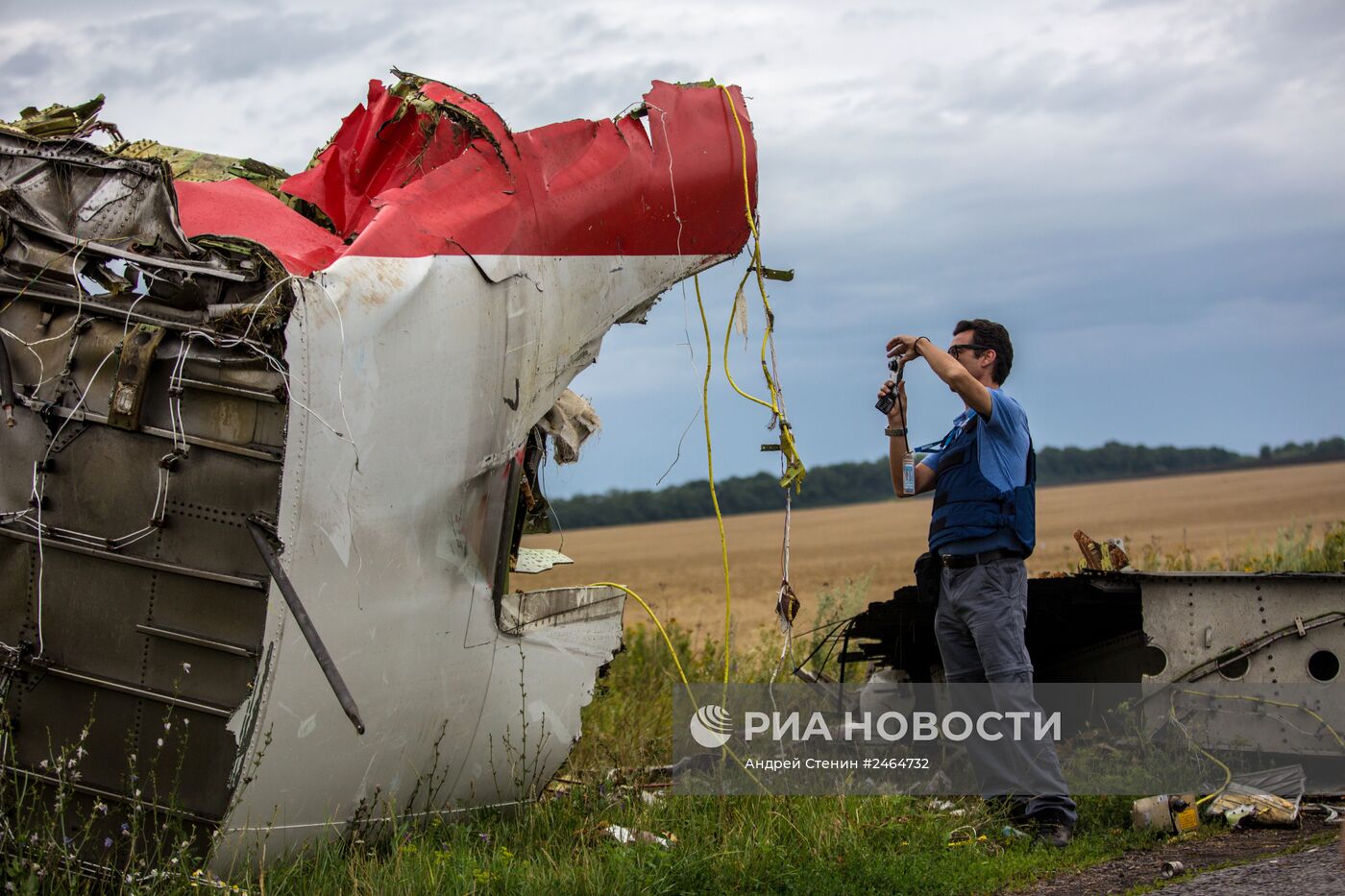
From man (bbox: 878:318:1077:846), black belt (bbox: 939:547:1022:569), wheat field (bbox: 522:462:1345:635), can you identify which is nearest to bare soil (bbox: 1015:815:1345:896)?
man (bbox: 878:318:1077:846)

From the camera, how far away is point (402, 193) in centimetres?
571

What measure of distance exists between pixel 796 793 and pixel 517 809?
1355 mm

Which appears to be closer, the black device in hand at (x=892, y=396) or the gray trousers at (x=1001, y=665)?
the gray trousers at (x=1001, y=665)

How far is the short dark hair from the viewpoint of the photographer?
622 centimetres

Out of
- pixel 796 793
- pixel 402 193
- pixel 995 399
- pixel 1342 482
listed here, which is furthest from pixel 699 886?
pixel 1342 482

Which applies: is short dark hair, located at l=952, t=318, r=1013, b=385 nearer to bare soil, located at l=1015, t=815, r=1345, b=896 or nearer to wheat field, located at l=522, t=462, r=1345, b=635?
bare soil, located at l=1015, t=815, r=1345, b=896

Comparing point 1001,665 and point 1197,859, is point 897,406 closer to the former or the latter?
point 1001,665

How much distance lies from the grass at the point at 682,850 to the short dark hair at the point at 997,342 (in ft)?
6.70

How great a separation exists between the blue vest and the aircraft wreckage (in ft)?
6.18

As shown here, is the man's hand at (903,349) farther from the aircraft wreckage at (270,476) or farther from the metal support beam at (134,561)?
the metal support beam at (134,561)

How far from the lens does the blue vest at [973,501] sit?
233 inches

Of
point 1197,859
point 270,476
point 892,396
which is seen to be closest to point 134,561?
point 270,476

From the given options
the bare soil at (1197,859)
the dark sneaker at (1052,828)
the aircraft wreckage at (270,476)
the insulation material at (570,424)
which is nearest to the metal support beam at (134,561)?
the aircraft wreckage at (270,476)

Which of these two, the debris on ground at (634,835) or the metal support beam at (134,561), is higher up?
A: the metal support beam at (134,561)
